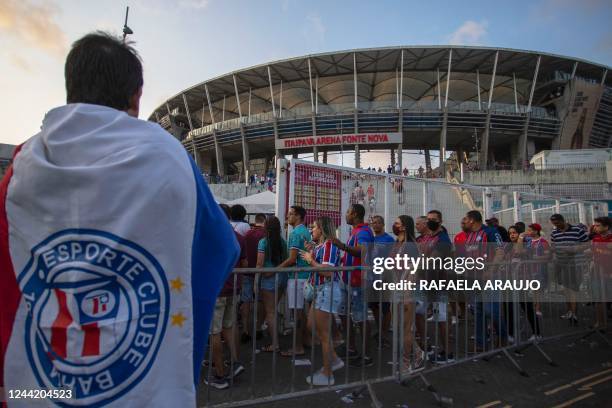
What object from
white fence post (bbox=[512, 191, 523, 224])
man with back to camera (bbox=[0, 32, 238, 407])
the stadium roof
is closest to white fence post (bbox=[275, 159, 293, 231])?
man with back to camera (bbox=[0, 32, 238, 407])

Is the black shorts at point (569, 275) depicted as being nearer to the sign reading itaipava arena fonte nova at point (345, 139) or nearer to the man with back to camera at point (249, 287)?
the man with back to camera at point (249, 287)

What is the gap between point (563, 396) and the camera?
3.77 metres

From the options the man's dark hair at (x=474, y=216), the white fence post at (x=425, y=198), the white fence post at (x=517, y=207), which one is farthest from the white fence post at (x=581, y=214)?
the man's dark hair at (x=474, y=216)

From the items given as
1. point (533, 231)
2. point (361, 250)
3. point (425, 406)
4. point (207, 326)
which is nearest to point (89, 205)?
point (207, 326)

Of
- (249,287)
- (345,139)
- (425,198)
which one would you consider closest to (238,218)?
(249,287)

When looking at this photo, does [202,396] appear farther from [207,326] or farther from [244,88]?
[244,88]

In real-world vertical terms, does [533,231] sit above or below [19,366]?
above

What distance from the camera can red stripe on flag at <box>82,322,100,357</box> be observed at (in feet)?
3.05

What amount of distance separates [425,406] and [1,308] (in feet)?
11.7

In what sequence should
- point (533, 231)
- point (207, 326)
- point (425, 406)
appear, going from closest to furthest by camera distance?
1. point (207, 326)
2. point (425, 406)
3. point (533, 231)

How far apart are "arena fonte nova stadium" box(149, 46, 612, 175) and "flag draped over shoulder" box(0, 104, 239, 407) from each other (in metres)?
33.8

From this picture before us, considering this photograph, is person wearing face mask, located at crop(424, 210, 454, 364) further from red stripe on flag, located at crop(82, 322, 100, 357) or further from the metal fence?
red stripe on flag, located at crop(82, 322, 100, 357)

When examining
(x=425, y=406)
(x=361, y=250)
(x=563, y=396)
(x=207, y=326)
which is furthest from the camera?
(x=361, y=250)

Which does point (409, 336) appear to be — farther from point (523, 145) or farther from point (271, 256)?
point (523, 145)
